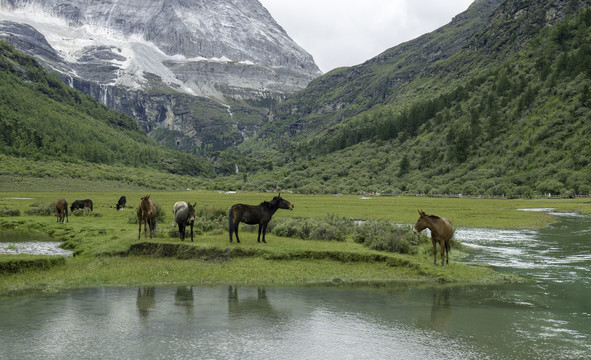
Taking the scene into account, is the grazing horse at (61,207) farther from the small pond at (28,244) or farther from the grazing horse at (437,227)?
the grazing horse at (437,227)

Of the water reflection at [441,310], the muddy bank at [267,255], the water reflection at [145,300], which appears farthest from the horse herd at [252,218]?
the water reflection at [145,300]

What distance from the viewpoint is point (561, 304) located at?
17234 mm

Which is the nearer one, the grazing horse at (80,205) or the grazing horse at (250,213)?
the grazing horse at (250,213)

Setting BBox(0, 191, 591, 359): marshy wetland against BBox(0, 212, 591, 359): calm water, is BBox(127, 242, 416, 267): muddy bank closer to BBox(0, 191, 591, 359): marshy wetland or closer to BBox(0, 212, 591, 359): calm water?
BBox(0, 191, 591, 359): marshy wetland

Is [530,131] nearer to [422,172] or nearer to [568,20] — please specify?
[422,172]

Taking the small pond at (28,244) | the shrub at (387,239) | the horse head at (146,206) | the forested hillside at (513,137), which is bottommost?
the small pond at (28,244)

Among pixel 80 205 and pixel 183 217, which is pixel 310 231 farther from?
pixel 80 205

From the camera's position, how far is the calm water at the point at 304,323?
12.1 m

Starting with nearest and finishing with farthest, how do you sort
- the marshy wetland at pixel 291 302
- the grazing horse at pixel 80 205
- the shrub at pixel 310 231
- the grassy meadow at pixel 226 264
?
1. the marshy wetland at pixel 291 302
2. the grassy meadow at pixel 226 264
3. the shrub at pixel 310 231
4. the grazing horse at pixel 80 205

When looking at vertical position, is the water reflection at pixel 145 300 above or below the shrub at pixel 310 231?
below

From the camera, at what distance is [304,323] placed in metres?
14.7

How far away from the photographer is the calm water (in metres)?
12.1

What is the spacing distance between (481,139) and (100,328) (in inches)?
6395

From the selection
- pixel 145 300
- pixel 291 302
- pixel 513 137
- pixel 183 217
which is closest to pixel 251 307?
pixel 291 302
